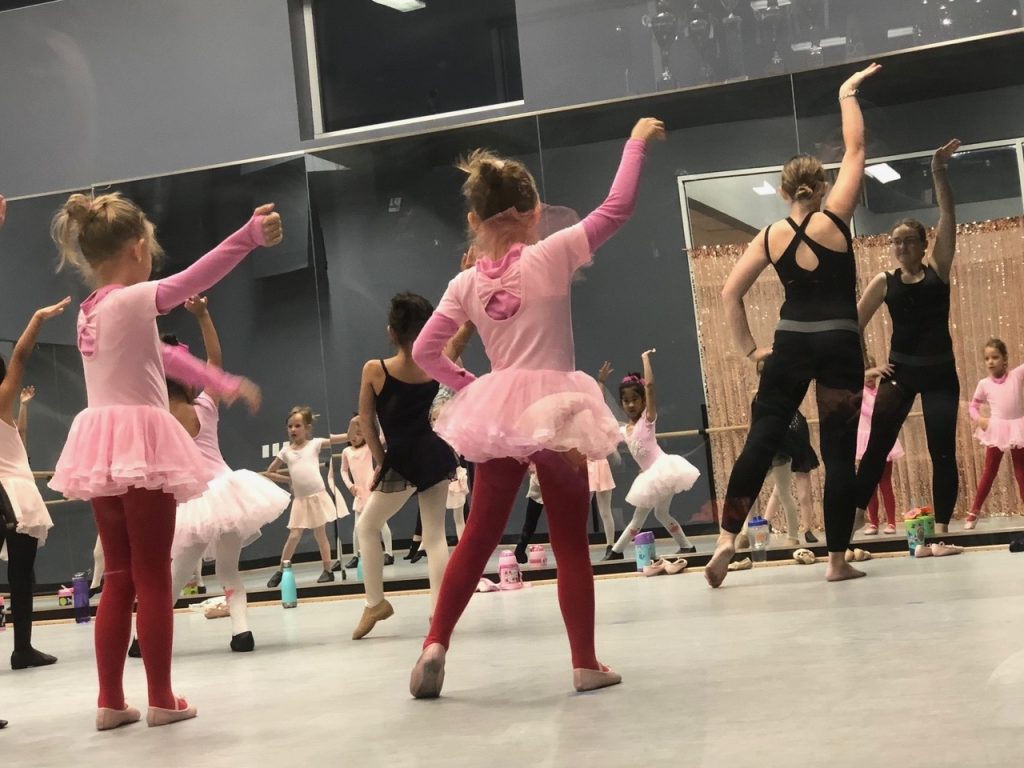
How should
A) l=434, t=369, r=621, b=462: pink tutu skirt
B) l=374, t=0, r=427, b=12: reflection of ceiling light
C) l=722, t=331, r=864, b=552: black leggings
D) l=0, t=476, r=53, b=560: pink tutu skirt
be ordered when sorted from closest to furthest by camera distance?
l=434, t=369, r=621, b=462: pink tutu skirt → l=722, t=331, r=864, b=552: black leggings → l=0, t=476, r=53, b=560: pink tutu skirt → l=374, t=0, r=427, b=12: reflection of ceiling light

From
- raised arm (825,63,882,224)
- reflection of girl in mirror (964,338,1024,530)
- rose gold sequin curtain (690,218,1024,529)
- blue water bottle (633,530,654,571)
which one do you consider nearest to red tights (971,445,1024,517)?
reflection of girl in mirror (964,338,1024,530)

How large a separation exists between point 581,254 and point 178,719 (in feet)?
5.26

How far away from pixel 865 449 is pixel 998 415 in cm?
242

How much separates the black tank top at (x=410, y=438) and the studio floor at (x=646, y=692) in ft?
2.05

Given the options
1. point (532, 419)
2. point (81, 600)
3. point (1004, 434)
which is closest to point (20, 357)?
point (532, 419)

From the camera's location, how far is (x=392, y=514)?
16.1 feet

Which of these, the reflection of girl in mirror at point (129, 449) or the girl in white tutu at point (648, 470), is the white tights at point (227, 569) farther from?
the girl in white tutu at point (648, 470)

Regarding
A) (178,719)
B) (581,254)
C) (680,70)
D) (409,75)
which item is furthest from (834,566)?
(409,75)

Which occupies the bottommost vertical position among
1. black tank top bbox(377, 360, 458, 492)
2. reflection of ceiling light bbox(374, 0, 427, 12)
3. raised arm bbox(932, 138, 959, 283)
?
black tank top bbox(377, 360, 458, 492)

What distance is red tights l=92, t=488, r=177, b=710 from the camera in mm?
3105

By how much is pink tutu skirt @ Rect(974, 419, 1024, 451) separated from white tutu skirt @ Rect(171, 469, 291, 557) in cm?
441

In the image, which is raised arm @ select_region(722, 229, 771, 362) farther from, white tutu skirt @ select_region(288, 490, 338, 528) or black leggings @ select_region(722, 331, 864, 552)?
white tutu skirt @ select_region(288, 490, 338, 528)

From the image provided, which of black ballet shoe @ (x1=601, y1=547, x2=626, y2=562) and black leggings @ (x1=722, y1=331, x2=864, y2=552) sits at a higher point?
black leggings @ (x1=722, y1=331, x2=864, y2=552)

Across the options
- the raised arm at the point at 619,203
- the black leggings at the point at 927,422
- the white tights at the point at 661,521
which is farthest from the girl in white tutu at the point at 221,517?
the white tights at the point at 661,521
